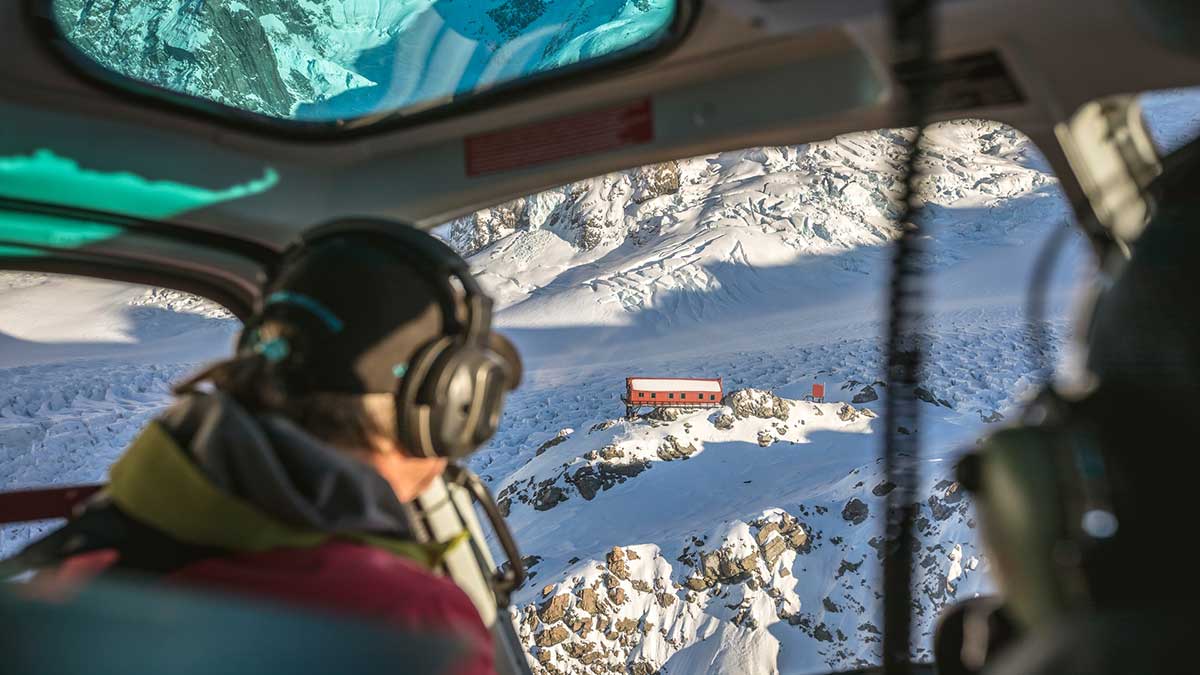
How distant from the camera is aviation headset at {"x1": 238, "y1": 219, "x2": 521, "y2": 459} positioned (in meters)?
0.94

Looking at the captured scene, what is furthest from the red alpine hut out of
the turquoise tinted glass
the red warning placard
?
the red warning placard

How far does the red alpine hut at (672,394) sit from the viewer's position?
1407 cm

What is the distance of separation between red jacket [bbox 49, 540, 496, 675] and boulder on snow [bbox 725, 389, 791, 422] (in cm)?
1440

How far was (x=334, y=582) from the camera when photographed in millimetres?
696

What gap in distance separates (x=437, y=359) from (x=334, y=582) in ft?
1.11

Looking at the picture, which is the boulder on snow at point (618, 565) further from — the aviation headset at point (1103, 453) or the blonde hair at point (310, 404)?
the aviation headset at point (1103, 453)

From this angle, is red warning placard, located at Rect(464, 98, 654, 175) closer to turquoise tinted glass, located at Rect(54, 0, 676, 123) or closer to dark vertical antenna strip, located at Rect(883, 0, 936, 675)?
turquoise tinted glass, located at Rect(54, 0, 676, 123)

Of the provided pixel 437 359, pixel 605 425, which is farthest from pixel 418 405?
pixel 605 425

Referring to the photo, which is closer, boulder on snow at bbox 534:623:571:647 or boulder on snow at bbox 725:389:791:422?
boulder on snow at bbox 534:623:571:647

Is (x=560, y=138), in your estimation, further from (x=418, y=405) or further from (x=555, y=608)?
(x=555, y=608)

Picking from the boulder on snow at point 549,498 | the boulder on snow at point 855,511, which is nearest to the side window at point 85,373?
the boulder on snow at point 549,498

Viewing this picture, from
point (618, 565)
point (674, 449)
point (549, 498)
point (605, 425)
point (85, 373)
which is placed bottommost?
point (618, 565)

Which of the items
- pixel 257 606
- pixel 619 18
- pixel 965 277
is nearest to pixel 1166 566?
pixel 257 606

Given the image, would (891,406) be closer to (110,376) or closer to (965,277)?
(110,376)
